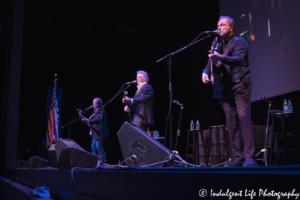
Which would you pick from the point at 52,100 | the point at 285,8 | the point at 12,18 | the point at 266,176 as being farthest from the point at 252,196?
the point at 12,18

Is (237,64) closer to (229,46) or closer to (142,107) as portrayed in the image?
(229,46)

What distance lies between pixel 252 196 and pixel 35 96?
8376 millimetres

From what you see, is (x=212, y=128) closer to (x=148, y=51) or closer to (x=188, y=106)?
(x=188, y=106)

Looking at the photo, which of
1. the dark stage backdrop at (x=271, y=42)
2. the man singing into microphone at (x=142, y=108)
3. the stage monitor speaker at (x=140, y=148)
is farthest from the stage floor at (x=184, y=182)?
the dark stage backdrop at (x=271, y=42)

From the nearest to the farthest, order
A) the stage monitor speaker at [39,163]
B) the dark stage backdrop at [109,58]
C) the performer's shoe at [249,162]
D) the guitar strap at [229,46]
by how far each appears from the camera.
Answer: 1. the performer's shoe at [249,162]
2. the guitar strap at [229,46]
3. the stage monitor speaker at [39,163]
4. the dark stage backdrop at [109,58]

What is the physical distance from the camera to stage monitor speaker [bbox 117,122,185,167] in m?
2.62

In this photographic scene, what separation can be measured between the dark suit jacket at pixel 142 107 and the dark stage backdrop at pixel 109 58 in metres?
4.26

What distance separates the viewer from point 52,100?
5.92m

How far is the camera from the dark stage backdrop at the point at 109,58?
787 centimetres

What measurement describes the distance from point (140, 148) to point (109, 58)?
642 centimetres

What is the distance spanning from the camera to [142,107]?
3641 mm

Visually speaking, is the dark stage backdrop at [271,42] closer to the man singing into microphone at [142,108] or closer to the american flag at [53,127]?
the man singing into microphone at [142,108]

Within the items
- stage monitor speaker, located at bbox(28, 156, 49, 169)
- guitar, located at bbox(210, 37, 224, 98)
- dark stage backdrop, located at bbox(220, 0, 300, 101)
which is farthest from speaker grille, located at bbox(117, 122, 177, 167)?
dark stage backdrop, located at bbox(220, 0, 300, 101)

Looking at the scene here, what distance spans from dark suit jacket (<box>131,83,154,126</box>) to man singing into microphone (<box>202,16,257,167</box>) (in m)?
1.18
